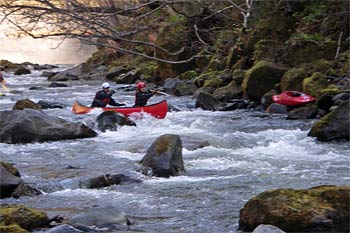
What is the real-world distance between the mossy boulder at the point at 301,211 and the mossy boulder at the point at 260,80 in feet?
27.1

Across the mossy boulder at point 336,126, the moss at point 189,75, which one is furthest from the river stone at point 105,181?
the moss at point 189,75

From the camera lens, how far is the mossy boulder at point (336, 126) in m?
9.01

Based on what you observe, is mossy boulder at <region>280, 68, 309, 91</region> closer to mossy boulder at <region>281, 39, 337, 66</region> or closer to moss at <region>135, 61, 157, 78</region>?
mossy boulder at <region>281, 39, 337, 66</region>

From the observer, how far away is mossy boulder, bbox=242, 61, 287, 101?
13188 mm

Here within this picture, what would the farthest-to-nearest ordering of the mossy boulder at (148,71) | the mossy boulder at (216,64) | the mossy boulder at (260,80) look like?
1. the mossy boulder at (148,71)
2. the mossy boulder at (216,64)
3. the mossy boulder at (260,80)

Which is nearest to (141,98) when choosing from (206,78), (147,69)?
(206,78)

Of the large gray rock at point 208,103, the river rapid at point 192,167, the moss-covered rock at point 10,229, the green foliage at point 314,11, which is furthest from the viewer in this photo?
the green foliage at point 314,11

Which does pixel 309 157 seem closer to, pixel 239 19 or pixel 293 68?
pixel 293 68

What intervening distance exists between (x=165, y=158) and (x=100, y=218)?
2.23 meters

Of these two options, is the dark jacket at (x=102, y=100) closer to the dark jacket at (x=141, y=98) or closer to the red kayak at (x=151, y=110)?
the dark jacket at (x=141, y=98)

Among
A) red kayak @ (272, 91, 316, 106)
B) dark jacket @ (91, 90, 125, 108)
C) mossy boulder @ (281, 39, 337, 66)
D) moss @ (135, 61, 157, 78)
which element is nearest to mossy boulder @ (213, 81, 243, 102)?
mossy boulder @ (281, 39, 337, 66)

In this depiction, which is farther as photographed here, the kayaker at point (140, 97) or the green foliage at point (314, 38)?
the green foliage at point (314, 38)

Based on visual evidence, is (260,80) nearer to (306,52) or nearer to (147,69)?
(306,52)

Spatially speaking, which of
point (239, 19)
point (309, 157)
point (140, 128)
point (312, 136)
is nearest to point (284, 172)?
point (309, 157)
